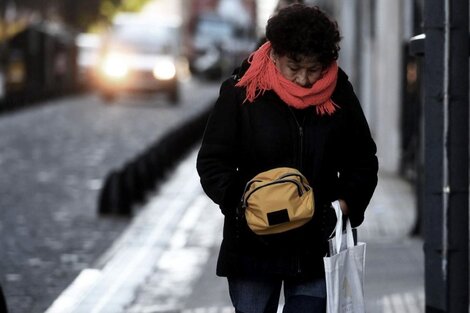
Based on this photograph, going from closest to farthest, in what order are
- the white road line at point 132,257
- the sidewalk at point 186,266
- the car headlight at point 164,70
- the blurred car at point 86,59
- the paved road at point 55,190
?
the sidewalk at point 186,266 → the white road line at point 132,257 → the paved road at point 55,190 → the car headlight at point 164,70 → the blurred car at point 86,59

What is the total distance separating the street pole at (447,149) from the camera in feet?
18.6

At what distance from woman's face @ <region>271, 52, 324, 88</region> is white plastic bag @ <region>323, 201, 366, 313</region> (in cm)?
41

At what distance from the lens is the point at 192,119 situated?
2367 centimetres

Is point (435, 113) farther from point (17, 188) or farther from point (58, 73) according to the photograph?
point (58, 73)

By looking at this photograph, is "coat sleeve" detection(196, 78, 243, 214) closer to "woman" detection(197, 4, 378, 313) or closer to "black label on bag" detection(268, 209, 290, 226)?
"woman" detection(197, 4, 378, 313)

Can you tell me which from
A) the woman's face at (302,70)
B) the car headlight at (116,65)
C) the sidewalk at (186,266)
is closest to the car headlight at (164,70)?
the car headlight at (116,65)

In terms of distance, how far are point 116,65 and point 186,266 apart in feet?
88.6

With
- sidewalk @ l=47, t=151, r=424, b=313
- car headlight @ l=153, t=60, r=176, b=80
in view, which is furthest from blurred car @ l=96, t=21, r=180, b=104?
sidewalk @ l=47, t=151, r=424, b=313

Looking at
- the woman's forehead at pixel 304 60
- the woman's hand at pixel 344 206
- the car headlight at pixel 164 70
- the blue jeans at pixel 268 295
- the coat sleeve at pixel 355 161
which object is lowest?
the car headlight at pixel 164 70

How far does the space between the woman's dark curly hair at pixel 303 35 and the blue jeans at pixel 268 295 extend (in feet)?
2.27

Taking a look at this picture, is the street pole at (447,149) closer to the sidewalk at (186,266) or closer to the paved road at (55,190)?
the sidewalk at (186,266)

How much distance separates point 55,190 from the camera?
604 inches

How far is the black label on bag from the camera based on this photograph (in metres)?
4.24

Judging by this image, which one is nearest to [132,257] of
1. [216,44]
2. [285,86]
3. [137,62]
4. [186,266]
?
[186,266]
